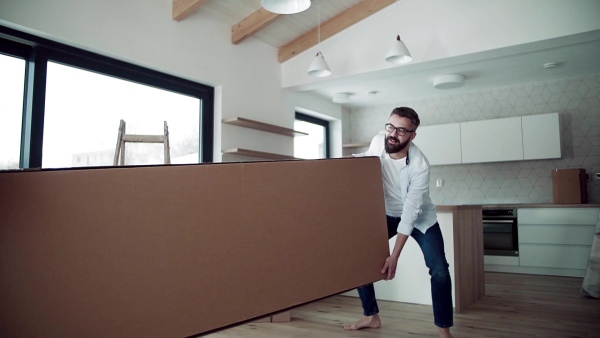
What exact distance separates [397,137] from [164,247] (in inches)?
40.7

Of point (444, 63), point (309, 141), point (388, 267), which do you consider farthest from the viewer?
point (309, 141)

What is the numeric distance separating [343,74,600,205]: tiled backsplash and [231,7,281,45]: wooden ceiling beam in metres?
2.72

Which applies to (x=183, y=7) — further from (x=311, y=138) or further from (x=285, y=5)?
(x=311, y=138)

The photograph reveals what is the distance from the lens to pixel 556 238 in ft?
14.0

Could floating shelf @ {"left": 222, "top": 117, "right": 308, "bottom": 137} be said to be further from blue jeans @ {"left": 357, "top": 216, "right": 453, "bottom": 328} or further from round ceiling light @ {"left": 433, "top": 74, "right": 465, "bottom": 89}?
blue jeans @ {"left": 357, "top": 216, "right": 453, "bottom": 328}

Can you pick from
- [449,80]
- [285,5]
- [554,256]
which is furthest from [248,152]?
[554,256]

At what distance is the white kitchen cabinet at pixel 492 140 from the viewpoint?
4723 mm

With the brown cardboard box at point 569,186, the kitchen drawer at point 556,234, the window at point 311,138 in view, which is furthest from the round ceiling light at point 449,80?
the window at point 311,138

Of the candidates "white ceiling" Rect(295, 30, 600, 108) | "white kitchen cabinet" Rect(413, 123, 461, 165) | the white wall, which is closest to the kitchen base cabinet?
"white kitchen cabinet" Rect(413, 123, 461, 165)

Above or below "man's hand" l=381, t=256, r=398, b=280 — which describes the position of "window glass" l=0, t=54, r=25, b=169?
above

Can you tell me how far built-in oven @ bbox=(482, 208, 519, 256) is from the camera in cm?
450

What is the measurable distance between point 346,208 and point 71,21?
2530mm

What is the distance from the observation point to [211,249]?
83cm

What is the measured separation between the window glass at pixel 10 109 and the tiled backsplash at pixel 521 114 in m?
4.53
